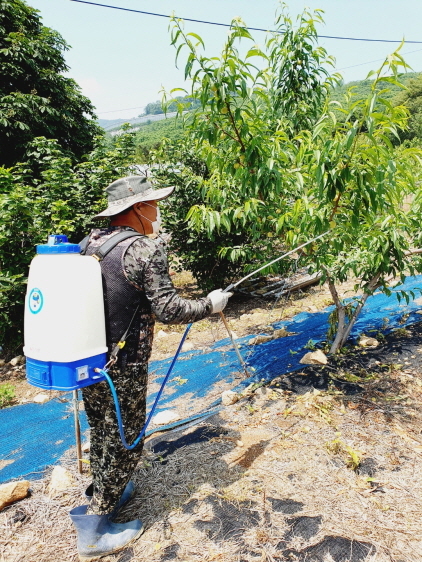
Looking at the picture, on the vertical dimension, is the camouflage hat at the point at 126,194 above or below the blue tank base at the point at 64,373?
above

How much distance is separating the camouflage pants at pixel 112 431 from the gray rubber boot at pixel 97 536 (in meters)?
0.04

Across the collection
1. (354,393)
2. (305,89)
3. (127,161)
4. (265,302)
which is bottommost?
(265,302)

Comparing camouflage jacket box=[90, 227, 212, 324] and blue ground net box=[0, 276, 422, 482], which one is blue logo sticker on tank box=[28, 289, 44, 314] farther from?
blue ground net box=[0, 276, 422, 482]

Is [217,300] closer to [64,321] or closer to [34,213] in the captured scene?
[64,321]

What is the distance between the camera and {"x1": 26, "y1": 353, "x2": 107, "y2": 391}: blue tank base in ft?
5.10

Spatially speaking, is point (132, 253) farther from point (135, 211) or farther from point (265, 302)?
point (265, 302)

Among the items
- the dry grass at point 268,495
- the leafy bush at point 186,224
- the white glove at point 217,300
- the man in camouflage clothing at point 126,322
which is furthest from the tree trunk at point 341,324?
the leafy bush at point 186,224

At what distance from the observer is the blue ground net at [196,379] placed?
2.71 meters

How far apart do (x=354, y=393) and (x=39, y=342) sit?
2451 mm

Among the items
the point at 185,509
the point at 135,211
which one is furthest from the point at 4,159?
the point at 185,509

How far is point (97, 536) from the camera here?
6.00 ft

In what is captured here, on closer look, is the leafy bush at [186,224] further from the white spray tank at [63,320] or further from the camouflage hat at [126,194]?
the white spray tank at [63,320]

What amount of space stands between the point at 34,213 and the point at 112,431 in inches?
144

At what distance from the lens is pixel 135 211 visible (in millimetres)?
1902
